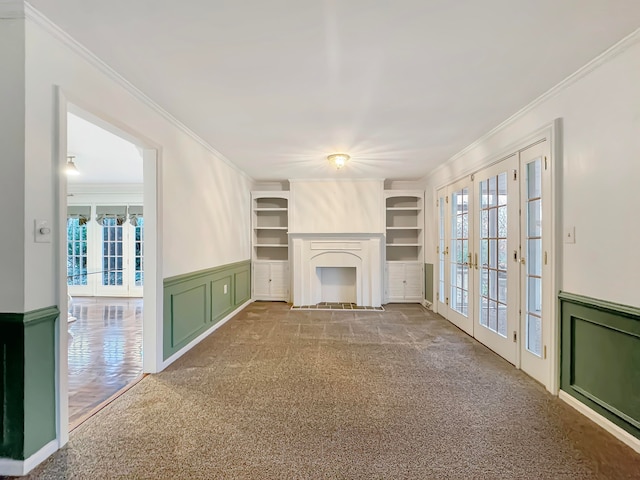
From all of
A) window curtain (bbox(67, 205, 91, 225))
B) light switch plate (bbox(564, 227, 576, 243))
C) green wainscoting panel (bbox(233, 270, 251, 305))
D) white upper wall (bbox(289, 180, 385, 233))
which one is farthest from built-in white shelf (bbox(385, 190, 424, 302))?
window curtain (bbox(67, 205, 91, 225))

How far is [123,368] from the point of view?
313 cm

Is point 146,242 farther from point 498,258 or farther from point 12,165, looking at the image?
point 498,258

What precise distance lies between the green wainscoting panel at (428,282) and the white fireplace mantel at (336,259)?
833 millimetres

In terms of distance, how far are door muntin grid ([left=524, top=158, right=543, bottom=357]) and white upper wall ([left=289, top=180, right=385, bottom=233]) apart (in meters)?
3.16

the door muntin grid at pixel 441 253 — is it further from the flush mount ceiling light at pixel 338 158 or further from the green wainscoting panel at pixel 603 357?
the green wainscoting panel at pixel 603 357

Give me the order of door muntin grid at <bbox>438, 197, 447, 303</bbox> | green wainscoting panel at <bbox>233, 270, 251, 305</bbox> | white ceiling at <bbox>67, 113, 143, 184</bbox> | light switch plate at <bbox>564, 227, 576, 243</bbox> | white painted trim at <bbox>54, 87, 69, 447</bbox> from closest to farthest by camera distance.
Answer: white painted trim at <bbox>54, 87, 69, 447</bbox>
light switch plate at <bbox>564, 227, 576, 243</bbox>
white ceiling at <bbox>67, 113, 143, 184</bbox>
door muntin grid at <bbox>438, 197, 447, 303</bbox>
green wainscoting panel at <bbox>233, 270, 251, 305</bbox>

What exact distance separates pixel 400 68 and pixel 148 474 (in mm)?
2914

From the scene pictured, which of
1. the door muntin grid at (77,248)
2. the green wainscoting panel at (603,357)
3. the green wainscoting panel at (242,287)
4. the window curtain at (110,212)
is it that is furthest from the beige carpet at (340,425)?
the door muntin grid at (77,248)

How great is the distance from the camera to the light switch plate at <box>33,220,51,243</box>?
1.81m

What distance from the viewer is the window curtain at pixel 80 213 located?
713 cm

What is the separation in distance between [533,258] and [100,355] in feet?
14.6

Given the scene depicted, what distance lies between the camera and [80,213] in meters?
7.15

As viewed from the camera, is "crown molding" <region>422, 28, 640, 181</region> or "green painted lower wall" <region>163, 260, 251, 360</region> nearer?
"crown molding" <region>422, 28, 640, 181</region>

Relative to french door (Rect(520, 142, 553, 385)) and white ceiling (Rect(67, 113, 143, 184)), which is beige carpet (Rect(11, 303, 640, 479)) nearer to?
french door (Rect(520, 142, 553, 385))
